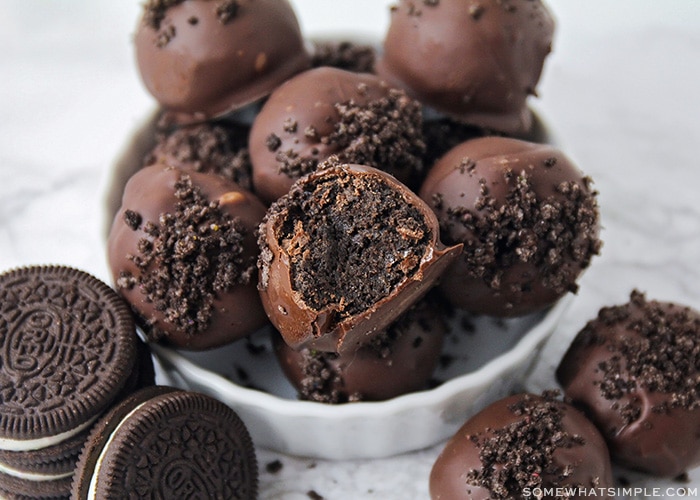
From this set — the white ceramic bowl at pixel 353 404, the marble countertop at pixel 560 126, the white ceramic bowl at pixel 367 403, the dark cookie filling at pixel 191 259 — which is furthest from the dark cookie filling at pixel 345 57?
the white ceramic bowl at pixel 367 403

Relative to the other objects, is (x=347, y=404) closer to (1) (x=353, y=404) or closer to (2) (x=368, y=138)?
(1) (x=353, y=404)

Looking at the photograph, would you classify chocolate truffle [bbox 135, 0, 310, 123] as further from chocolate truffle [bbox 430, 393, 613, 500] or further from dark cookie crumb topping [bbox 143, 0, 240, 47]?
chocolate truffle [bbox 430, 393, 613, 500]

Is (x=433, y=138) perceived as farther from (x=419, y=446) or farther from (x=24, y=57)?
(x=24, y=57)

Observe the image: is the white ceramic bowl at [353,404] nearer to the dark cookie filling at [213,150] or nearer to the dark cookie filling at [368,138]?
the dark cookie filling at [213,150]

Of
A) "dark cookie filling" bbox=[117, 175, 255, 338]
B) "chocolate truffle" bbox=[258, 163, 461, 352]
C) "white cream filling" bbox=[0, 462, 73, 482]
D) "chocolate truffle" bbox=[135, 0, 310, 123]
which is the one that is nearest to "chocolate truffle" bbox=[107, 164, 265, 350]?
"dark cookie filling" bbox=[117, 175, 255, 338]

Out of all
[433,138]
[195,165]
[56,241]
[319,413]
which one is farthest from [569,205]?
[56,241]

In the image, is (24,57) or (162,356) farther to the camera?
(24,57)
